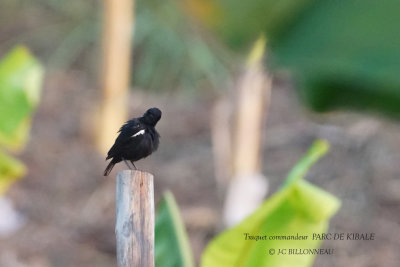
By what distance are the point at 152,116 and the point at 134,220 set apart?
0.63 feet

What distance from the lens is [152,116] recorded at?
137cm

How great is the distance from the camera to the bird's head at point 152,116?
1.37m

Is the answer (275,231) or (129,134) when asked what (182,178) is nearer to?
(275,231)

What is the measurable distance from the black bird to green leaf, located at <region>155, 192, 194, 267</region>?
0.70 metres

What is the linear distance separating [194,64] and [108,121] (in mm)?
1440

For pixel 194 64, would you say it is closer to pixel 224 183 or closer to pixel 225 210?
pixel 224 183

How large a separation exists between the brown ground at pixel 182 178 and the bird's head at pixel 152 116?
3512 mm

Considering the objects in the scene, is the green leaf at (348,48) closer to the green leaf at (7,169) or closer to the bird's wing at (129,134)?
the bird's wing at (129,134)

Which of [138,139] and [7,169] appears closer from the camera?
[138,139]

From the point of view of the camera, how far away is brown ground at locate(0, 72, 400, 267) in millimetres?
5203

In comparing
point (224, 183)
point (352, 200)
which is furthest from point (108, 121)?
point (352, 200)

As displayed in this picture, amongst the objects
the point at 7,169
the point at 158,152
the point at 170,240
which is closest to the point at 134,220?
the point at 170,240

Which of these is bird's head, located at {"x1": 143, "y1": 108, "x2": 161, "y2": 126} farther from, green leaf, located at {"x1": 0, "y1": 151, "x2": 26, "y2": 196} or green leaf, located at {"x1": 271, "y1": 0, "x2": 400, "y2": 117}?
green leaf, located at {"x1": 0, "y1": 151, "x2": 26, "y2": 196}

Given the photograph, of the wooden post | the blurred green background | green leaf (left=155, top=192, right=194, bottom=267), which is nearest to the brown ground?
the blurred green background
